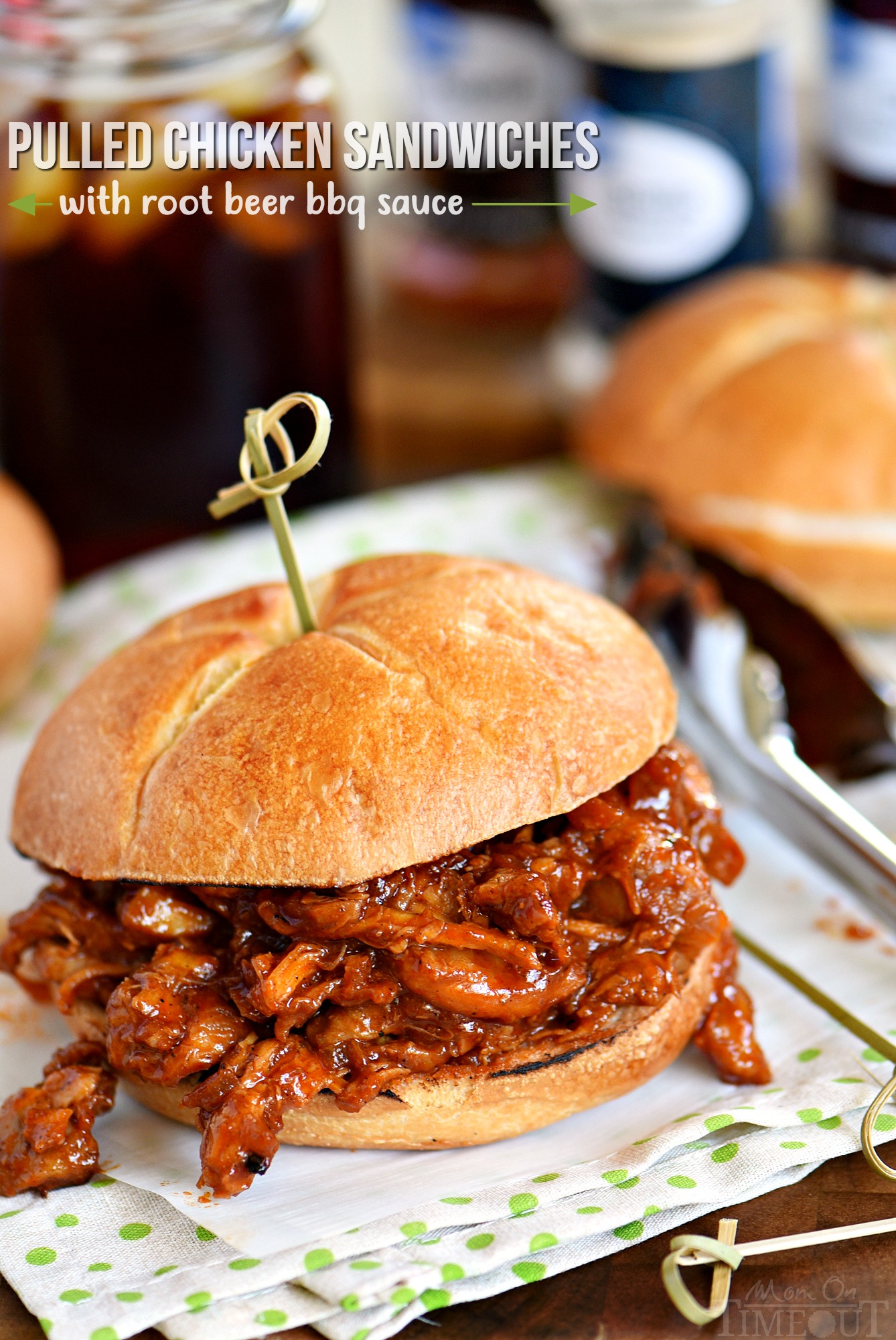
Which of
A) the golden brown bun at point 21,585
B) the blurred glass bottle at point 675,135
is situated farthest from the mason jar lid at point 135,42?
the blurred glass bottle at point 675,135

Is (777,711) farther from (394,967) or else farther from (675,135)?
(675,135)

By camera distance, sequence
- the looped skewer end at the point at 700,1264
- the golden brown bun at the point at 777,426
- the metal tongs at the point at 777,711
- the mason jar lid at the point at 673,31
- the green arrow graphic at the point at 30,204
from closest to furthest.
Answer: the looped skewer end at the point at 700,1264
the metal tongs at the point at 777,711
the green arrow graphic at the point at 30,204
the golden brown bun at the point at 777,426
the mason jar lid at the point at 673,31

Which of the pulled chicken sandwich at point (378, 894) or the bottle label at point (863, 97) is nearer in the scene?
the pulled chicken sandwich at point (378, 894)

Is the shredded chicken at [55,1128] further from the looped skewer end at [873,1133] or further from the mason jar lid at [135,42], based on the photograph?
the mason jar lid at [135,42]

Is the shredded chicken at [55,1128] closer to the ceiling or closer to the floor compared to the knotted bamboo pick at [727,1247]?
closer to the ceiling

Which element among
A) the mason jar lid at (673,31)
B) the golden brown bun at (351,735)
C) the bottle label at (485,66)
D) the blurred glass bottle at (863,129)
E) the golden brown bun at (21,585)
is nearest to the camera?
the golden brown bun at (351,735)

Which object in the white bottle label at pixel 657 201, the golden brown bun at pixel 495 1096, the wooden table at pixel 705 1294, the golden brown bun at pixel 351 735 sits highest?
the white bottle label at pixel 657 201

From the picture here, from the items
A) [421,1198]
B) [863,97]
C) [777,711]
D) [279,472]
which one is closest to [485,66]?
[863,97]
